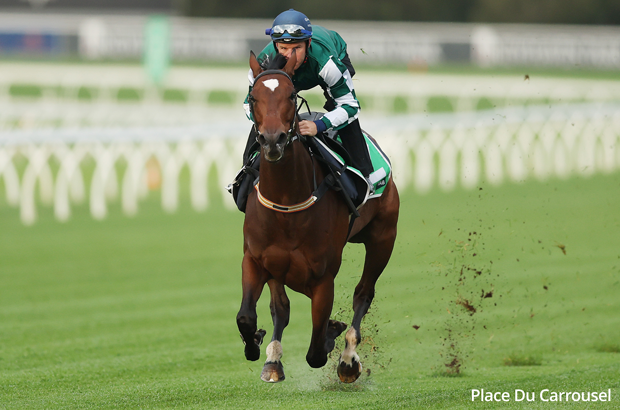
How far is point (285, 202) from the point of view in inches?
178

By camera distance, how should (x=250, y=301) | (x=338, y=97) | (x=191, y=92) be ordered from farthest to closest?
(x=191, y=92) < (x=338, y=97) < (x=250, y=301)

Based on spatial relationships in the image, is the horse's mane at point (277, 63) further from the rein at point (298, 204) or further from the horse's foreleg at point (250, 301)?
the horse's foreleg at point (250, 301)

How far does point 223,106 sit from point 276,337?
1637cm

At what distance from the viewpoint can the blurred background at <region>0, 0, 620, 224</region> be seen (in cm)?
1401

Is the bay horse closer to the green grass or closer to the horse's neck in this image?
the horse's neck

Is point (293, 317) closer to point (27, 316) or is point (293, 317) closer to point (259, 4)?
point (27, 316)

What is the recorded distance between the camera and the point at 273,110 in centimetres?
411

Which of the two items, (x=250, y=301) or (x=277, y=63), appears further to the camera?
(x=250, y=301)

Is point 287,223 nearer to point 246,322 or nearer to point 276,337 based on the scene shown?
point 246,322

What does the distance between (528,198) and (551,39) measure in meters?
12.0

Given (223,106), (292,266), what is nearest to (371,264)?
(292,266)

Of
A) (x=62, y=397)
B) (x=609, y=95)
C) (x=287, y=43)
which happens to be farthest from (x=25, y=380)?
(x=609, y=95)

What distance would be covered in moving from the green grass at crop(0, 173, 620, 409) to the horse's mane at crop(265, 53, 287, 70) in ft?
6.22

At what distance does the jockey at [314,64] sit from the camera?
4559 mm
